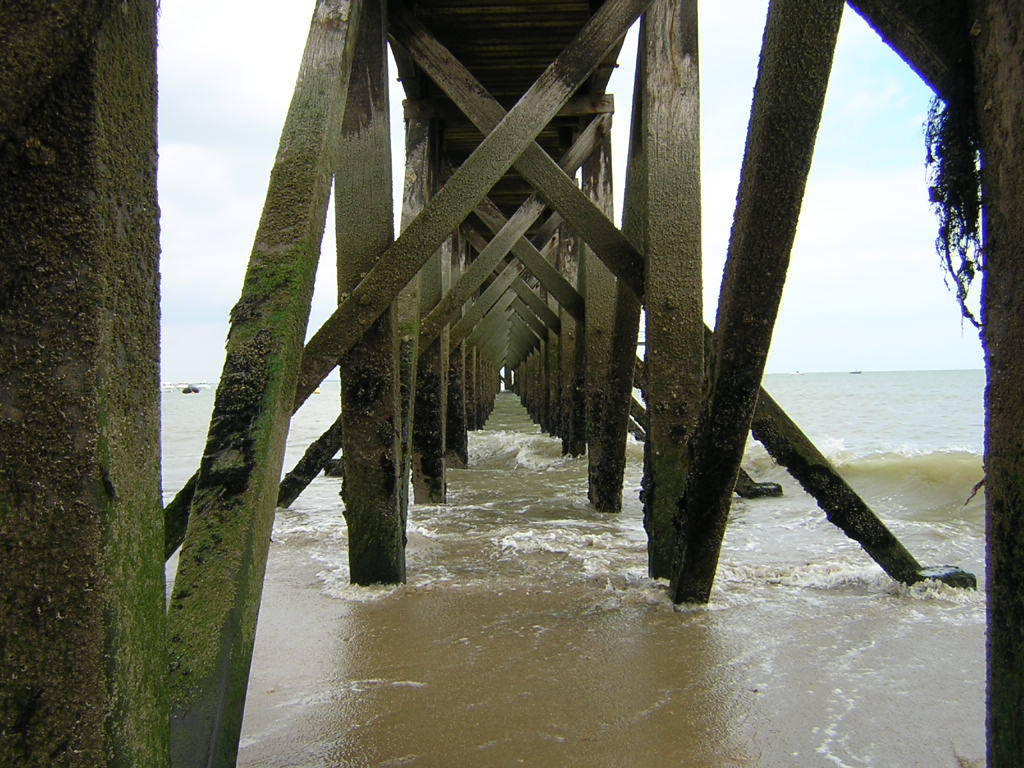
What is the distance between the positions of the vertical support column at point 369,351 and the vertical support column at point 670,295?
99 cm

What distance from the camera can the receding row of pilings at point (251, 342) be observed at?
799 mm

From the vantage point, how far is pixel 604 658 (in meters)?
2.18

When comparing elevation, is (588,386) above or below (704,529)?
above

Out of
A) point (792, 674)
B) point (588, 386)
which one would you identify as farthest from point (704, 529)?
point (588, 386)

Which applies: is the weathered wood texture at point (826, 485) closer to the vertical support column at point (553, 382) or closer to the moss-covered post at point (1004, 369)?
the moss-covered post at point (1004, 369)

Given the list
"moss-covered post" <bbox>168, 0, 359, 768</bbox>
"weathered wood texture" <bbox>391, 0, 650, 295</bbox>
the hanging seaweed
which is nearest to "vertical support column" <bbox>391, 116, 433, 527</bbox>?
"weathered wood texture" <bbox>391, 0, 650, 295</bbox>

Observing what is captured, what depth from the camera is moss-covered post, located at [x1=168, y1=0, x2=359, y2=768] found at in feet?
4.14

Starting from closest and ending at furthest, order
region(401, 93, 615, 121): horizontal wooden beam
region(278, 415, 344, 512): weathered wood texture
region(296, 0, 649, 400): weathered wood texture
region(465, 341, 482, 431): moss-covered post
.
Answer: region(296, 0, 649, 400): weathered wood texture < region(278, 415, 344, 512): weathered wood texture < region(401, 93, 615, 121): horizontal wooden beam < region(465, 341, 482, 431): moss-covered post

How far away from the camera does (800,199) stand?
5.31 feet

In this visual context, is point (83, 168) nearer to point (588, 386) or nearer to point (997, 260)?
point (997, 260)

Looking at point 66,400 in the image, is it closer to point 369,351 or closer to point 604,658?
point 604,658

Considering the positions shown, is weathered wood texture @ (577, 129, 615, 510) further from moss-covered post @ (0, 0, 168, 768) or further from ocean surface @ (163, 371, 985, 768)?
moss-covered post @ (0, 0, 168, 768)

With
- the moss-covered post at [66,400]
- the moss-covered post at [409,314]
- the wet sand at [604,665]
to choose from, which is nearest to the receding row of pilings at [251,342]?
the moss-covered post at [66,400]

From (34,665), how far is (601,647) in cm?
175
